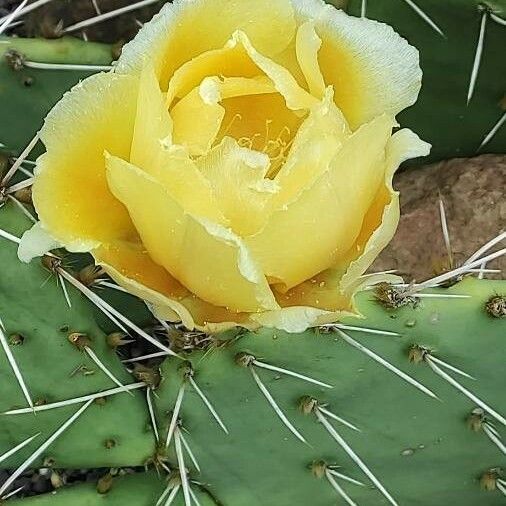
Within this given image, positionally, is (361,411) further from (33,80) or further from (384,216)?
(33,80)

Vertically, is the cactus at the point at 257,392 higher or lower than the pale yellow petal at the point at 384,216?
lower

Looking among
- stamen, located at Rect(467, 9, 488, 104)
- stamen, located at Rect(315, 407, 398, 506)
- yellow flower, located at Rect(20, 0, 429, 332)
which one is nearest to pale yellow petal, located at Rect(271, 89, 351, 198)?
yellow flower, located at Rect(20, 0, 429, 332)

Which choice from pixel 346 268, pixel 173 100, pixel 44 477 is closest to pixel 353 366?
pixel 346 268

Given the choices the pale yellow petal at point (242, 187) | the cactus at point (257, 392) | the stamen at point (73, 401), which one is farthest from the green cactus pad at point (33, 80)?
the pale yellow petal at point (242, 187)

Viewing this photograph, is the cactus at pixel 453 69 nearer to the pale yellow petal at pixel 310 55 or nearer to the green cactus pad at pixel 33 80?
the green cactus pad at pixel 33 80

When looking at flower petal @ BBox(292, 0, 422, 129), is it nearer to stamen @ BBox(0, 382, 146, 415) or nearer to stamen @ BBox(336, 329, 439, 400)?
stamen @ BBox(336, 329, 439, 400)

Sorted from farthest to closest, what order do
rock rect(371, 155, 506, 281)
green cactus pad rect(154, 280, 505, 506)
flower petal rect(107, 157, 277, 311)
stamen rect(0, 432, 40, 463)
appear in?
rock rect(371, 155, 506, 281) → stamen rect(0, 432, 40, 463) → green cactus pad rect(154, 280, 505, 506) → flower petal rect(107, 157, 277, 311)

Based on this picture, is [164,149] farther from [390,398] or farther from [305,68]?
[390,398]
